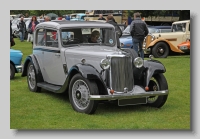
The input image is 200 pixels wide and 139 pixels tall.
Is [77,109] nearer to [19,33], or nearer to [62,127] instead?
[62,127]

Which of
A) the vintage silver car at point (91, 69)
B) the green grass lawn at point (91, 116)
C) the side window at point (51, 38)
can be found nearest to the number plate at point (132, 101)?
the vintage silver car at point (91, 69)

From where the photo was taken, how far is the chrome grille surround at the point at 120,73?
6844 millimetres

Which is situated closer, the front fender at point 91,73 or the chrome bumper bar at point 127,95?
the chrome bumper bar at point 127,95

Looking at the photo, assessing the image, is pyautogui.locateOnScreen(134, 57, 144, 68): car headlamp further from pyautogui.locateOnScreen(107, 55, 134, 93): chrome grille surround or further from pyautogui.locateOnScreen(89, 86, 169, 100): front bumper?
pyautogui.locateOnScreen(89, 86, 169, 100): front bumper

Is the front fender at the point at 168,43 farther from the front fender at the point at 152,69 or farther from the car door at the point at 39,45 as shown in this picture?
the front fender at the point at 152,69

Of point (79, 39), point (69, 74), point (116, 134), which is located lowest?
point (116, 134)

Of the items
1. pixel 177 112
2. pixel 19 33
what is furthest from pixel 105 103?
pixel 19 33

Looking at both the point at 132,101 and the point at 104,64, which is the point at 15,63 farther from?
the point at 132,101

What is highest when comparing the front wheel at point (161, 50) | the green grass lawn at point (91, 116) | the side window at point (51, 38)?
the side window at point (51, 38)

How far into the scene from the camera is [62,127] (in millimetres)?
6094

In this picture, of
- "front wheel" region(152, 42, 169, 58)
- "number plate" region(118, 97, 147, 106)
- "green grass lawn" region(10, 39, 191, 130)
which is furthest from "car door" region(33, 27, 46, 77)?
"front wheel" region(152, 42, 169, 58)

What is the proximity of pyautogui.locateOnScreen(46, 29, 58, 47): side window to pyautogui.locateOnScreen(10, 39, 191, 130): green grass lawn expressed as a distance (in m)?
1.07

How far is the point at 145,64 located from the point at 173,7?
5.07 feet

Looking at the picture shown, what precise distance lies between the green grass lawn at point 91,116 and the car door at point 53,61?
38cm
